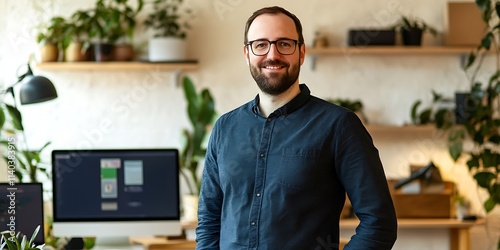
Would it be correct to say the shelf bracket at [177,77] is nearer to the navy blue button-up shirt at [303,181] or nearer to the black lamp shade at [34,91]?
the black lamp shade at [34,91]

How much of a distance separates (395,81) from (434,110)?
0.30 meters

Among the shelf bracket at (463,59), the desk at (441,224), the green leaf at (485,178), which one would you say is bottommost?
the desk at (441,224)

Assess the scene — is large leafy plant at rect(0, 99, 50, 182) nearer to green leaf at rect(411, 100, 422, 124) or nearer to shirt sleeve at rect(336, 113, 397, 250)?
shirt sleeve at rect(336, 113, 397, 250)

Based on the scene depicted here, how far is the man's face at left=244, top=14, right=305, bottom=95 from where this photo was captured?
→ 1.93 meters

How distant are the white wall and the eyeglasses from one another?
10.6 feet

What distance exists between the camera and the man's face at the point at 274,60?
6.33 ft

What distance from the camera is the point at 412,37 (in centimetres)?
511

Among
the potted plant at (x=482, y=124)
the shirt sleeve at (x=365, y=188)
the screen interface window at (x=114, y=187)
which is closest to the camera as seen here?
the shirt sleeve at (x=365, y=188)

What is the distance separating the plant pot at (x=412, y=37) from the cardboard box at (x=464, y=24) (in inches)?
7.8

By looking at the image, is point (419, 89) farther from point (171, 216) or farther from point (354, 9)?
point (171, 216)

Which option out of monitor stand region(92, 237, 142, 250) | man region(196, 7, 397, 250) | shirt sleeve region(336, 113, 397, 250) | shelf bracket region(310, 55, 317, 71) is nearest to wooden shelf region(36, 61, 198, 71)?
shelf bracket region(310, 55, 317, 71)

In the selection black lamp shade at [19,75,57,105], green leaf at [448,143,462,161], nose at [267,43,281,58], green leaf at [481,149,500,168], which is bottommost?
green leaf at [448,143,462,161]

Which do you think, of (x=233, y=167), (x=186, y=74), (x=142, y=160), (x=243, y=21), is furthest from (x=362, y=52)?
(x=233, y=167)

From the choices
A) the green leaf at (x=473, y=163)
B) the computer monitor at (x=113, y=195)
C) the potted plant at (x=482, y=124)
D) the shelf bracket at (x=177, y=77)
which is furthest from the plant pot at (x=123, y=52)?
the green leaf at (x=473, y=163)
